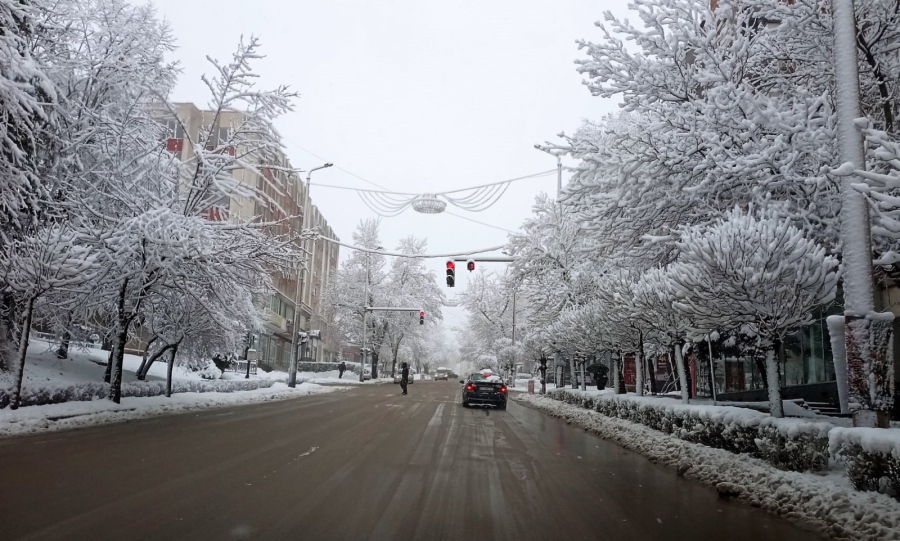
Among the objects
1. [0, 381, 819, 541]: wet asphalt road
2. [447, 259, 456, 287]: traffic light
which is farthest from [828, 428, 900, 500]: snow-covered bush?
[447, 259, 456, 287]: traffic light

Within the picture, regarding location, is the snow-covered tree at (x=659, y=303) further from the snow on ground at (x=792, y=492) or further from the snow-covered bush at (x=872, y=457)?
the snow-covered bush at (x=872, y=457)

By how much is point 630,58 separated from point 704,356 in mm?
16505

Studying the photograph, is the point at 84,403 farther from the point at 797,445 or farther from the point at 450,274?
the point at 797,445

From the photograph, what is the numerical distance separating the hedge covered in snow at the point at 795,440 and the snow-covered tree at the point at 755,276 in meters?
1.33

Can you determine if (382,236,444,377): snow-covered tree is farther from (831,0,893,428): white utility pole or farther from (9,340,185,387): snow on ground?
(831,0,893,428): white utility pole

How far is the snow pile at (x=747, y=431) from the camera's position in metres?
7.86

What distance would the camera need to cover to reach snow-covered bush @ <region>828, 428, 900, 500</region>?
616cm

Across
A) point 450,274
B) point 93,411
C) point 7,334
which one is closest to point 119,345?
point 93,411

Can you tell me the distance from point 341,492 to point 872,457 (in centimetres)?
556

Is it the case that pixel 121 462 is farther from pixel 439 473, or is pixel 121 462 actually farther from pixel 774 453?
pixel 774 453

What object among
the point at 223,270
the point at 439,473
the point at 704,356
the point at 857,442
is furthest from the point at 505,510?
A: the point at 704,356

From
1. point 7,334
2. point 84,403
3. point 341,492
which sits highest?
point 7,334

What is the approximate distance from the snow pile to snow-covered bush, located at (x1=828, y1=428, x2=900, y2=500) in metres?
0.80

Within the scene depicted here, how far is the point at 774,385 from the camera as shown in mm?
10992
